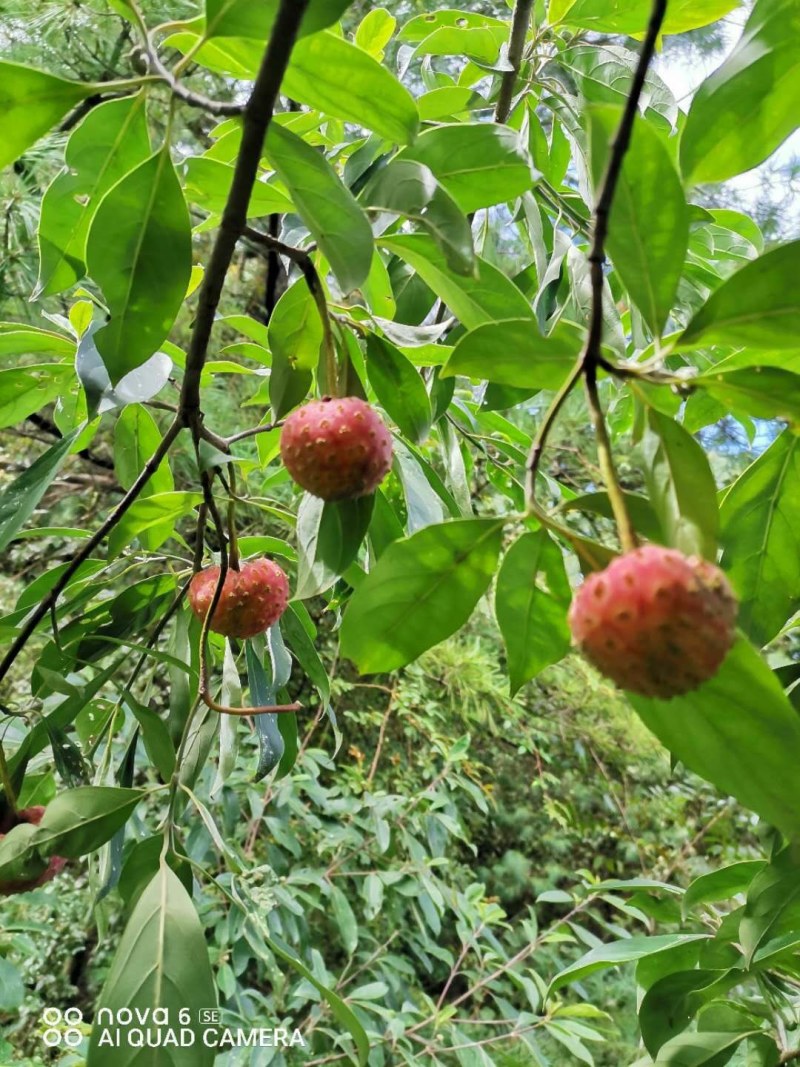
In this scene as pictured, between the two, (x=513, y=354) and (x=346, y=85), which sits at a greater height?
(x=346, y=85)

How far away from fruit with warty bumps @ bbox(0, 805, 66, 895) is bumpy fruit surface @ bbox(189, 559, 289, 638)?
7.2 inches

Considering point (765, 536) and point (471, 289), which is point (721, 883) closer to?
point (765, 536)

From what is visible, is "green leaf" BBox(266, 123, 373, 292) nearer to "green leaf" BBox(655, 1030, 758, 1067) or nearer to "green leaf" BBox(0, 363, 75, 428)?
"green leaf" BBox(0, 363, 75, 428)

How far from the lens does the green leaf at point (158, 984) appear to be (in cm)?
48

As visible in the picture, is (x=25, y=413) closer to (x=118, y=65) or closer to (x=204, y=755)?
(x=204, y=755)

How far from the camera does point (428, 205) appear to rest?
44 centimetres

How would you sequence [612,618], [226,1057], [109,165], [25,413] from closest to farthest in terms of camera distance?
[612,618], [109,165], [25,413], [226,1057]

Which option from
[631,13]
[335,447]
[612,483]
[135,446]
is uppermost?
[631,13]

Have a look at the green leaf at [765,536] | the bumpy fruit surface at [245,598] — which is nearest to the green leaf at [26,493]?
the bumpy fruit surface at [245,598]

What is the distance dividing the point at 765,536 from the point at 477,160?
0.28m

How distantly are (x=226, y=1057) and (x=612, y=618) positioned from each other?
56.5 inches

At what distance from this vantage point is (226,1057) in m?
1.42

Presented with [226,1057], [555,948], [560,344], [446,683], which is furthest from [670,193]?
[555,948]

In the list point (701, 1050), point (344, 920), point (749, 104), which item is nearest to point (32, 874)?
point (701, 1050)
